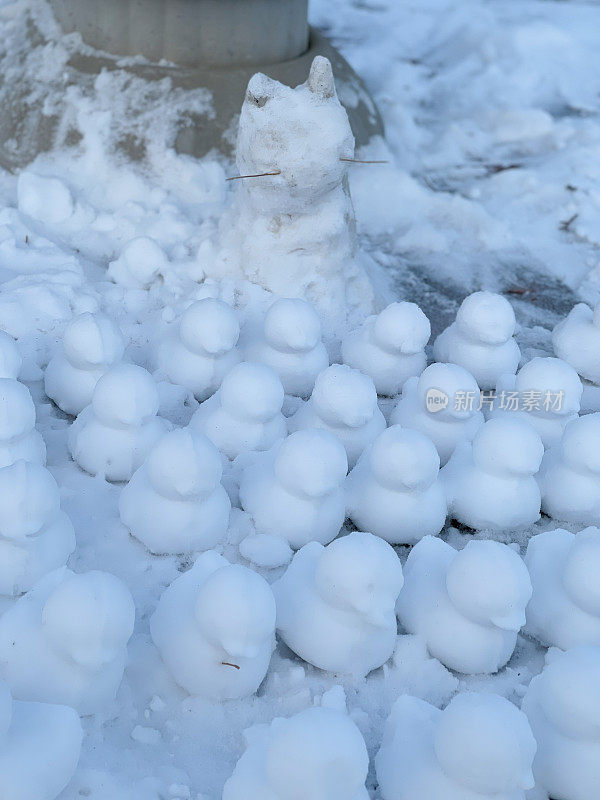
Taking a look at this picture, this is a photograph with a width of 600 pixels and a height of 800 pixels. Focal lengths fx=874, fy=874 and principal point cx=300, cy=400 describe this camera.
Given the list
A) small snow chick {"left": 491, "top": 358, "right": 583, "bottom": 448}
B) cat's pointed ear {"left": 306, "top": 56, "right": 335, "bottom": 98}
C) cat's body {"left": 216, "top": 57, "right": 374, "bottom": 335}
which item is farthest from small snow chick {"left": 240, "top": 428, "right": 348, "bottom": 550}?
cat's pointed ear {"left": 306, "top": 56, "right": 335, "bottom": 98}

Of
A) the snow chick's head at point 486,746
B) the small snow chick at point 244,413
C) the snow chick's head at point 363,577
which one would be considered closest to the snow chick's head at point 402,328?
the small snow chick at point 244,413

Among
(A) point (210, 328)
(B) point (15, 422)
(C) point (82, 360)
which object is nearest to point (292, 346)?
(A) point (210, 328)

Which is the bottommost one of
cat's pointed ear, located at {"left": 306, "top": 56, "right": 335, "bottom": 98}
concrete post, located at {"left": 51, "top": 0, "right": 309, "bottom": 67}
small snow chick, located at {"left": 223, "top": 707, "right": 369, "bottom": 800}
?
small snow chick, located at {"left": 223, "top": 707, "right": 369, "bottom": 800}

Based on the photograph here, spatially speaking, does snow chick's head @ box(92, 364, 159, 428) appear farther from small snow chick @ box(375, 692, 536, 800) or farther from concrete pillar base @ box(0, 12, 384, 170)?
concrete pillar base @ box(0, 12, 384, 170)

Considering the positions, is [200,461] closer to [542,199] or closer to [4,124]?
[4,124]

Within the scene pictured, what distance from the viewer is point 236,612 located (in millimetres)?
1429

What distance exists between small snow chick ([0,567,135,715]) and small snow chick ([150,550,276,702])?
0.10 m

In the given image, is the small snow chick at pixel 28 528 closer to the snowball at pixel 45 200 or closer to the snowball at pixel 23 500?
the snowball at pixel 23 500

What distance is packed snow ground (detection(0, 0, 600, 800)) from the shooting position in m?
1.53

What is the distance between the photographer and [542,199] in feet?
11.6

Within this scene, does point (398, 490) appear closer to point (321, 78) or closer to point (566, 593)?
point (566, 593)

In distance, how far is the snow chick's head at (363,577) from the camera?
1.52 metres

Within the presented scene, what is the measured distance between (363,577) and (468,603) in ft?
0.70

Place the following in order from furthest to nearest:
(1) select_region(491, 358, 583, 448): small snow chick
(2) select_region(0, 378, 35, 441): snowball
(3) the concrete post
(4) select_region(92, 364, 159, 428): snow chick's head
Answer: (3) the concrete post < (1) select_region(491, 358, 583, 448): small snow chick < (4) select_region(92, 364, 159, 428): snow chick's head < (2) select_region(0, 378, 35, 441): snowball
